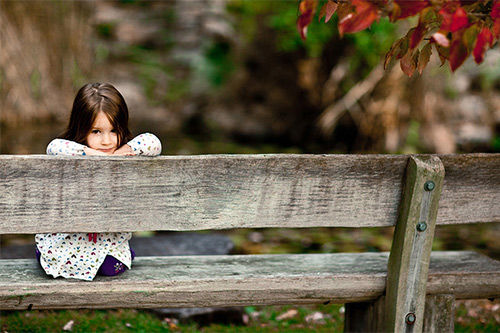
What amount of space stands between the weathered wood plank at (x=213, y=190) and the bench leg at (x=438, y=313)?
38cm

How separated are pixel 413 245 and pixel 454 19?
0.98 m

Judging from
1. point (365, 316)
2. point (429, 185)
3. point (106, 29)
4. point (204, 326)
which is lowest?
point (204, 326)

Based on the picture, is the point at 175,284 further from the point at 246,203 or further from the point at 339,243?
the point at 339,243

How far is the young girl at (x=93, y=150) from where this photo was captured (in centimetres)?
233

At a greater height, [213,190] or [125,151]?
[125,151]

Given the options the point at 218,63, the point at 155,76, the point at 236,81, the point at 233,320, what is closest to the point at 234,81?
the point at 236,81

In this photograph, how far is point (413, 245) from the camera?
7.41 ft

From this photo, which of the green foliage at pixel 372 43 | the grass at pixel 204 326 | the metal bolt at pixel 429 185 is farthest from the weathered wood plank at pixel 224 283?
the green foliage at pixel 372 43

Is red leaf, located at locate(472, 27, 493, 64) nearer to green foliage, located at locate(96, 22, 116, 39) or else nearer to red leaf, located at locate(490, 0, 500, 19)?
red leaf, located at locate(490, 0, 500, 19)

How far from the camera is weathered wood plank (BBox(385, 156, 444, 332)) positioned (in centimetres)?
219

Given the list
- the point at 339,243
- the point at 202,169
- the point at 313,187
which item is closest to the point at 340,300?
the point at 313,187

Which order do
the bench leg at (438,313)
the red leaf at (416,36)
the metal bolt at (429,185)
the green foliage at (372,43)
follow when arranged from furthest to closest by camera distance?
the green foliage at (372,43)
the bench leg at (438,313)
the metal bolt at (429,185)
the red leaf at (416,36)

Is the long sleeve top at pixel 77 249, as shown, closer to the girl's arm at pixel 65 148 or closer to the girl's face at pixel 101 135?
the girl's arm at pixel 65 148

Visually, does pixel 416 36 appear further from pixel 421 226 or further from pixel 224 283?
pixel 224 283
